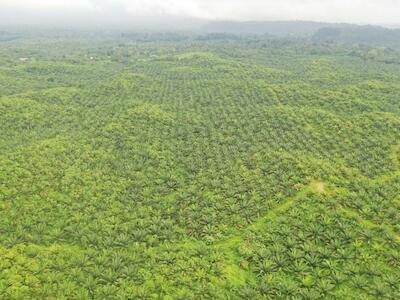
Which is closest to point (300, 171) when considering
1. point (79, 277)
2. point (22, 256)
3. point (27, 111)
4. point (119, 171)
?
point (119, 171)

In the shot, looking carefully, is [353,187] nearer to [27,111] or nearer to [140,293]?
[140,293]

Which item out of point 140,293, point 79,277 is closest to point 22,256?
point 79,277

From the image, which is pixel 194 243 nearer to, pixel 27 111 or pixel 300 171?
pixel 300 171

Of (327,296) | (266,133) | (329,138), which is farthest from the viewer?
(266,133)

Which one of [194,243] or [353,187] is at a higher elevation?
[353,187]

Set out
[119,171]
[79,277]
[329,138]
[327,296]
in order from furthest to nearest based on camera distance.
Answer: [329,138]
[119,171]
[79,277]
[327,296]

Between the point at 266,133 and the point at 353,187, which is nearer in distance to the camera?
the point at 353,187
